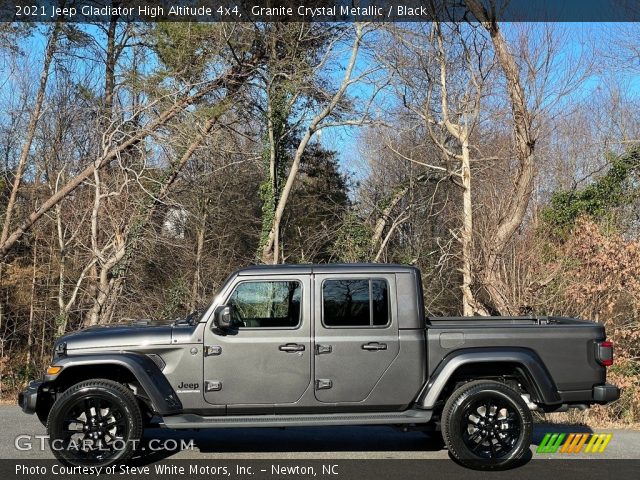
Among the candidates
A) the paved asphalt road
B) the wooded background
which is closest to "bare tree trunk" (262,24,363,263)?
the wooded background

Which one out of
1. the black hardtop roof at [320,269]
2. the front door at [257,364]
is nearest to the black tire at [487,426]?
the black hardtop roof at [320,269]

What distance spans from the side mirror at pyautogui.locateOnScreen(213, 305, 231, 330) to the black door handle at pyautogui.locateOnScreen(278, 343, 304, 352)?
552 millimetres

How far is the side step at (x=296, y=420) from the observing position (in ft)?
20.7

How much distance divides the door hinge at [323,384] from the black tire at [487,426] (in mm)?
1098

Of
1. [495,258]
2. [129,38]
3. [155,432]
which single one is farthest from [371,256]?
[155,432]

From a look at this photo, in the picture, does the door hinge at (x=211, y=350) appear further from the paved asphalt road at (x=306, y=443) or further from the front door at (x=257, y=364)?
the paved asphalt road at (x=306, y=443)

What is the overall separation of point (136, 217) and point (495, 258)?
9366mm

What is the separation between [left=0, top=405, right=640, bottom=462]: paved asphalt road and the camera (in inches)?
273

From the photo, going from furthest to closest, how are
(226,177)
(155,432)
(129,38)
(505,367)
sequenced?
(226,177) → (129,38) → (155,432) → (505,367)

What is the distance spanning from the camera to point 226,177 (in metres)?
24.1

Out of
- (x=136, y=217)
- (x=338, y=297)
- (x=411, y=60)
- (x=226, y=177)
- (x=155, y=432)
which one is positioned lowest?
(x=155, y=432)

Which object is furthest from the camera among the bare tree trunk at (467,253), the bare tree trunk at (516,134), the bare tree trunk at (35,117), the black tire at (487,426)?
the bare tree trunk at (35,117)

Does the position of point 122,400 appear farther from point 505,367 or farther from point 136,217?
point 136,217

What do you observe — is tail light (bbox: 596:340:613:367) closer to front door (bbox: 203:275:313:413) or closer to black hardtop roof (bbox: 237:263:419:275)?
black hardtop roof (bbox: 237:263:419:275)
